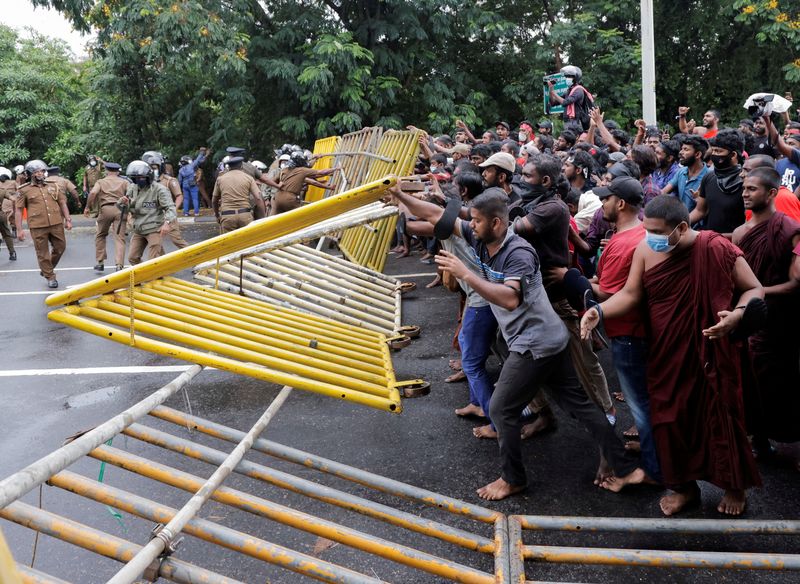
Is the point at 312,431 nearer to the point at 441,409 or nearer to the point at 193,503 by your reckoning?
the point at 441,409

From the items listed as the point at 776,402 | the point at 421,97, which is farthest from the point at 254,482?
the point at 421,97

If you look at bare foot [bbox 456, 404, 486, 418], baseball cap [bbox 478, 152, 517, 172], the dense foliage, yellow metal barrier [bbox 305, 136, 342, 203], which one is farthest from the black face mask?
the dense foliage

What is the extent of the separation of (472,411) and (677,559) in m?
2.33

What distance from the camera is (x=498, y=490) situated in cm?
402

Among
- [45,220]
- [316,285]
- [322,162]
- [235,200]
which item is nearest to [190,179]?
[322,162]

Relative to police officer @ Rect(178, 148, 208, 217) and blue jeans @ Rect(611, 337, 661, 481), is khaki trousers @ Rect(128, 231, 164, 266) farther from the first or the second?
police officer @ Rect(178, 148, 208, 217)

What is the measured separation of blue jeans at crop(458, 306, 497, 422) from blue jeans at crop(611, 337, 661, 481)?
0.92 metres

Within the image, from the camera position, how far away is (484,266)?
4.03 metres

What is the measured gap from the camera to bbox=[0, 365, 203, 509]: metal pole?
223cm

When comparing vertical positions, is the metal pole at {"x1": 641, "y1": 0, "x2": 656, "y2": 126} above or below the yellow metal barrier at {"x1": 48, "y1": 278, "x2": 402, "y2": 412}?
above

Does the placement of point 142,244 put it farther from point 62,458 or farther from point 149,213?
point 62,458

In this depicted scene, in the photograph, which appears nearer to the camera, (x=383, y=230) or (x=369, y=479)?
(x=369, y=479)

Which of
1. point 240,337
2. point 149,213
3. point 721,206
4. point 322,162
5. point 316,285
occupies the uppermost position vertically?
point 721,206

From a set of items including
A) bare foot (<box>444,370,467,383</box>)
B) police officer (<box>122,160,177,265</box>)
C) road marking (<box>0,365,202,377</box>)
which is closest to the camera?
bare foot (<box>444,370,467,383</box>)
